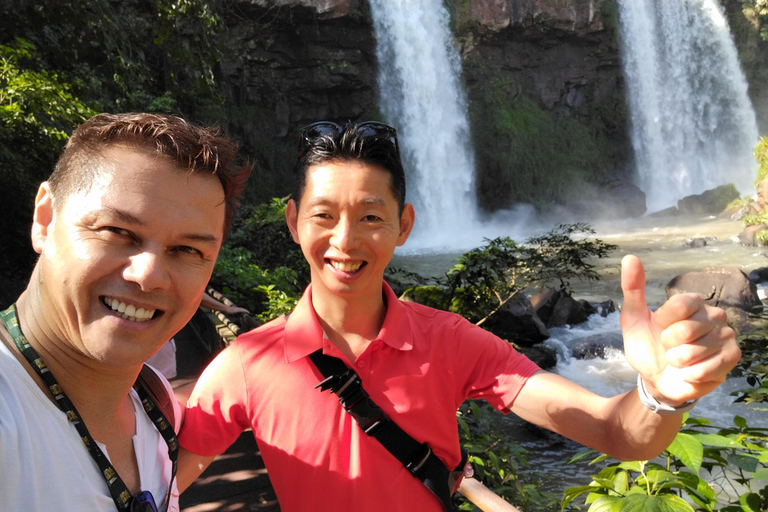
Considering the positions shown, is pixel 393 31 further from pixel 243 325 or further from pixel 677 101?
pixel 243 325

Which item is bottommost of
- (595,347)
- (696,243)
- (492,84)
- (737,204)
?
(595,347)

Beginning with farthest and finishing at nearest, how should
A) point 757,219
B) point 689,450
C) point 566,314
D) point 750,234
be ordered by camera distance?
1. point 757,219
2. point 750,234
3. point 566,314
4. point 689,450

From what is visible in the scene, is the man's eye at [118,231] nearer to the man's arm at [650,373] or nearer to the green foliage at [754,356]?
the man's arm at [650,373]

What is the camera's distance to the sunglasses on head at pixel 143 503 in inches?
40.9

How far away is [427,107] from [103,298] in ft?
72.4

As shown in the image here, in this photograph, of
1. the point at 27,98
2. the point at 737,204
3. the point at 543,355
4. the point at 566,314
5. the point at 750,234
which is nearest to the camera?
the point at 27,98

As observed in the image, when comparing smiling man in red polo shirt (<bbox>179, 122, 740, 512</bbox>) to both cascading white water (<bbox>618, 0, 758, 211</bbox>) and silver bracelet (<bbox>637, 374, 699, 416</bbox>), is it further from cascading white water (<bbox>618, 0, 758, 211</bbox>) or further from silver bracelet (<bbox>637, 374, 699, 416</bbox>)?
cascading white water (<bbox>618, 0, 758, 211</bbox>)

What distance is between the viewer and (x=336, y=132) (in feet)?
5.48

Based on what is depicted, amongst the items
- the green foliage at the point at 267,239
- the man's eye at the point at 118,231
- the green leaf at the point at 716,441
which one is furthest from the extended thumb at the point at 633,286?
the green foliage at the point at 267,239

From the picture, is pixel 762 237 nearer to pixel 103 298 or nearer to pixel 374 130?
pixel 374 130

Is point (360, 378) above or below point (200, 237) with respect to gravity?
below

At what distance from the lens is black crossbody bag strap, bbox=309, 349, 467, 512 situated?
1.42 meters

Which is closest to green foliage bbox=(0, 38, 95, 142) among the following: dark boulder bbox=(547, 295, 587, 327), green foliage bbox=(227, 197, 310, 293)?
green foliage bbox=(227, 197, 310, 293)

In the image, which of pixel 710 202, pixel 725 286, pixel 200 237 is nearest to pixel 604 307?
pixel 725 286
